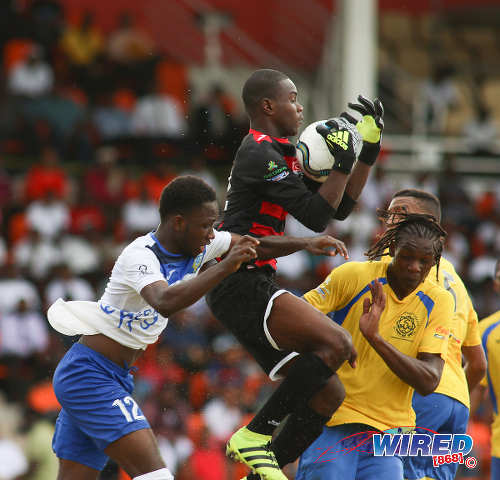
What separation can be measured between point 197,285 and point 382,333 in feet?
4.03

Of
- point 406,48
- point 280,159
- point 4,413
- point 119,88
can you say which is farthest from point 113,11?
point 280,159

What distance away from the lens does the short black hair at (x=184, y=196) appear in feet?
17.1

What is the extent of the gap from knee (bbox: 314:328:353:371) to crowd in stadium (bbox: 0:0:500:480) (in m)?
3.80

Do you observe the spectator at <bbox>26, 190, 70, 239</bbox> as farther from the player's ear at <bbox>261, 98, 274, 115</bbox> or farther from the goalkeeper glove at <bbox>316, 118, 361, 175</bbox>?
the goalkeeper glove at <bbox>316, 118, 361, 175</bbox>

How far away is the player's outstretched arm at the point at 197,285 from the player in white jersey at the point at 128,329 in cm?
5

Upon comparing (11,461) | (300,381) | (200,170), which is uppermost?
(200,170)

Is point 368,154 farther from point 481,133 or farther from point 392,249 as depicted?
point 481,133

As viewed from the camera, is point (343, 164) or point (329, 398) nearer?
point (329, 398)

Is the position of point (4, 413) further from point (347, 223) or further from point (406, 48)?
point (406, 48)

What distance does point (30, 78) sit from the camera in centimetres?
1466

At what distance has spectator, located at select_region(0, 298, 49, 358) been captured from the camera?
1107 cm

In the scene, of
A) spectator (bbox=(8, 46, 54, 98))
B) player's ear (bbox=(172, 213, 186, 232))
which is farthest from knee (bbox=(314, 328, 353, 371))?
spectator (bbox=(8, 46, 54, 98))

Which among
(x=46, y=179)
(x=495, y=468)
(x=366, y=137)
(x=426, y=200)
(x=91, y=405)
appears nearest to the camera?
(x=91, y=405)

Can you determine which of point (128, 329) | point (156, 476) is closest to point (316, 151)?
point (128, 329)
